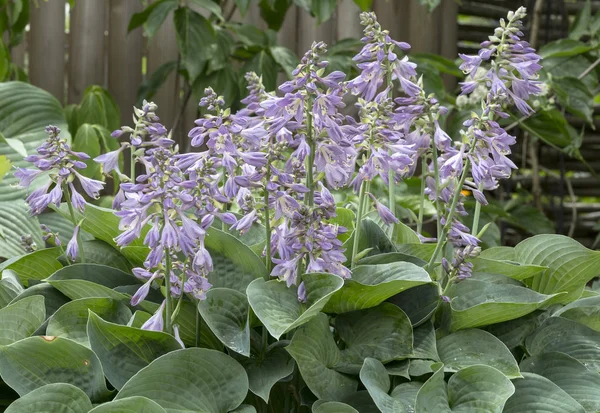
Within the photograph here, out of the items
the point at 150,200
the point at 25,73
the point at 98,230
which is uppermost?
the point at 150,200

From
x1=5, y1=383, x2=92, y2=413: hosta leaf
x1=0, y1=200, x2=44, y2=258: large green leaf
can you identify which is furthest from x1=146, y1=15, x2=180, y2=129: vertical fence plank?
x1=5, y1=383, x2=92, y2=413: hosta leaf

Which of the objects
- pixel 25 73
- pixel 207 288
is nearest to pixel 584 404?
pixel 207 288

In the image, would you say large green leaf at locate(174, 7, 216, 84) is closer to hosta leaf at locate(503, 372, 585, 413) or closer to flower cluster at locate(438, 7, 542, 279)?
flower cluster at locate(438, 7, 542, 279)

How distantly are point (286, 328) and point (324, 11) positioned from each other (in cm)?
Answer: 210

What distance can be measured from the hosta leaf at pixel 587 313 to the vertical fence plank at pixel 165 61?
2.46 metres

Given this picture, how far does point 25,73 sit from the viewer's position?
318 cm

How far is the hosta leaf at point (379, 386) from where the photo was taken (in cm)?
86

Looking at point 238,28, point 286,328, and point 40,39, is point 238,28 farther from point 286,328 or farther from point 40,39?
point 286,328

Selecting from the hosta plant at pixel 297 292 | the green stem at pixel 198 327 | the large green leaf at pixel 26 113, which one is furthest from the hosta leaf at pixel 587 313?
the large green leaf at pixel 26 113

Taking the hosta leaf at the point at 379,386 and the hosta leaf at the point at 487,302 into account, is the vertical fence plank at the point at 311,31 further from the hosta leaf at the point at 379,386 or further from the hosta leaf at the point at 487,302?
the hosta leaf at the point at 379,386

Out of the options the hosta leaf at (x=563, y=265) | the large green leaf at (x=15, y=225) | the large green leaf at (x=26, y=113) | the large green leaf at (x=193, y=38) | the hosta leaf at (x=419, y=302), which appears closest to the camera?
the hosta leaf at (x=419, y=302)

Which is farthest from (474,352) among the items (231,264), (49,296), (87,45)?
(87,45)

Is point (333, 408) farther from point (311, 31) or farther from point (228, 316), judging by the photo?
point (311, 31)

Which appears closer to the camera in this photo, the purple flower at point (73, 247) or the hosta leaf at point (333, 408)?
the hosta leaf at point (333, 408)
